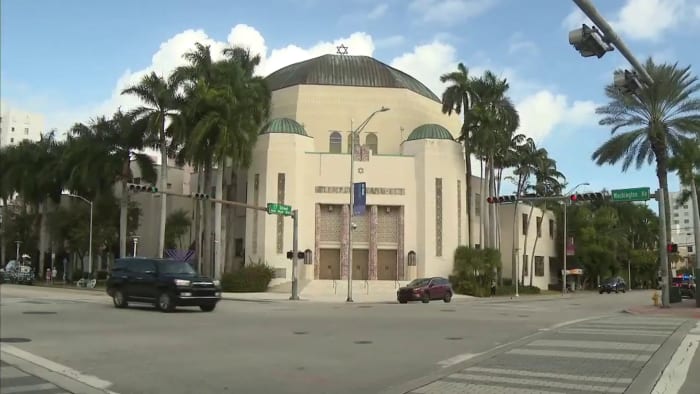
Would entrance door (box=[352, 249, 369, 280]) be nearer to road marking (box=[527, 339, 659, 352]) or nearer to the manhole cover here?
road marking (box=[527, 339, 659, 352])

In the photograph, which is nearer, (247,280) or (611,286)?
(247,280)

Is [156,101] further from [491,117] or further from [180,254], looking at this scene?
[491,117]

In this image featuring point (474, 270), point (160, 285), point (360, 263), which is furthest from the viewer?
point (360, 263)

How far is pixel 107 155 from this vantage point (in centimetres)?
5634

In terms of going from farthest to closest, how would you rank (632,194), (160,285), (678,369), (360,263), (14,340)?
(360,263), (632,194), (160,285), (14,340), (678,369)

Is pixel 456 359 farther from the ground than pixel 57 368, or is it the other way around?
pixel 57 368

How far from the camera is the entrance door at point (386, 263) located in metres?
59.3

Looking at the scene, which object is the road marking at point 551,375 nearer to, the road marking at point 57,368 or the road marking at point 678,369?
the road marking at point 678,369

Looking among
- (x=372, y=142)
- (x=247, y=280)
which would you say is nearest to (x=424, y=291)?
(x=247, y=280)

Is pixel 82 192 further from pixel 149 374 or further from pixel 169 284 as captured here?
pixel 149 374

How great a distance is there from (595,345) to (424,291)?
79.6 ft

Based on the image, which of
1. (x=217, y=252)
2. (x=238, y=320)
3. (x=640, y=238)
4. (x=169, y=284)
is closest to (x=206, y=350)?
(x=238, y=320)

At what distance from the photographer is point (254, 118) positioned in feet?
176

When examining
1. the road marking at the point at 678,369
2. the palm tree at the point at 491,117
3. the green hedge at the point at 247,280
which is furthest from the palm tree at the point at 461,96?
the road marking at the point at 678,369
